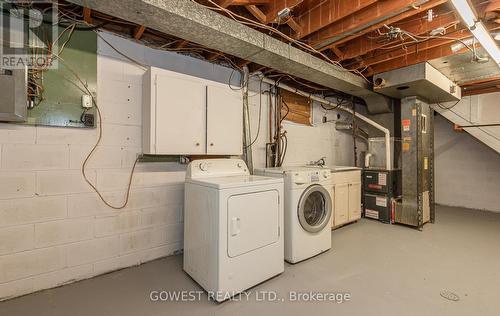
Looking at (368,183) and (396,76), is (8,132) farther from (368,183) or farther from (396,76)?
(368,183)

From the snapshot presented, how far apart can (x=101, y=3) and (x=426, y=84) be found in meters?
3.69

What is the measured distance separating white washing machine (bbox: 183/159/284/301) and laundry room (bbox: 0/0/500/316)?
2 centimetres

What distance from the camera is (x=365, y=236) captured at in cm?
322

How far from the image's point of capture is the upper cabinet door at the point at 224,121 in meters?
2.50

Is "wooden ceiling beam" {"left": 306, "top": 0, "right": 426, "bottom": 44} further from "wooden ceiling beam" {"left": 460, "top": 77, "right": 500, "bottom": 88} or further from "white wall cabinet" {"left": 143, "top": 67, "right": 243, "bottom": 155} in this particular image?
"wooden ceiling beam" {"left": 460, "top": 77, "right": 500, "bottom": 88}

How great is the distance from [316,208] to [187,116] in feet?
6.03

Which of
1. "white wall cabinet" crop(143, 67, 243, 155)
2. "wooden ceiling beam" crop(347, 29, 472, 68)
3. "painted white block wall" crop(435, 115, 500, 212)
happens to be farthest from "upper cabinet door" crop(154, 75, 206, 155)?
"painted white block wall" crop(435, 115, 500, 212)

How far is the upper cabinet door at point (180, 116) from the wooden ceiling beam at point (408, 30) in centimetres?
177

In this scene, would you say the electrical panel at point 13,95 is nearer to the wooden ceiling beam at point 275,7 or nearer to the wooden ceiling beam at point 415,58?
the wooden ceiling beam at point 275,7

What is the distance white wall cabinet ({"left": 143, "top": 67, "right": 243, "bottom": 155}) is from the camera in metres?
2.18

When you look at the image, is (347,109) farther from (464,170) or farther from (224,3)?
(224,3)

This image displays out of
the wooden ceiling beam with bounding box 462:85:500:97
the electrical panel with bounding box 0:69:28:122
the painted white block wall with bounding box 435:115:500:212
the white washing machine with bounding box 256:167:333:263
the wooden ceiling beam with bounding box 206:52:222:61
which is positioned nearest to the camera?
the electrical panel with bounding box 0:69:28:122

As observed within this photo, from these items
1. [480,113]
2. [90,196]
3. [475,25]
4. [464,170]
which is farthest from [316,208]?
[464,170]

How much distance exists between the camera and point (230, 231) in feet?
6.07
